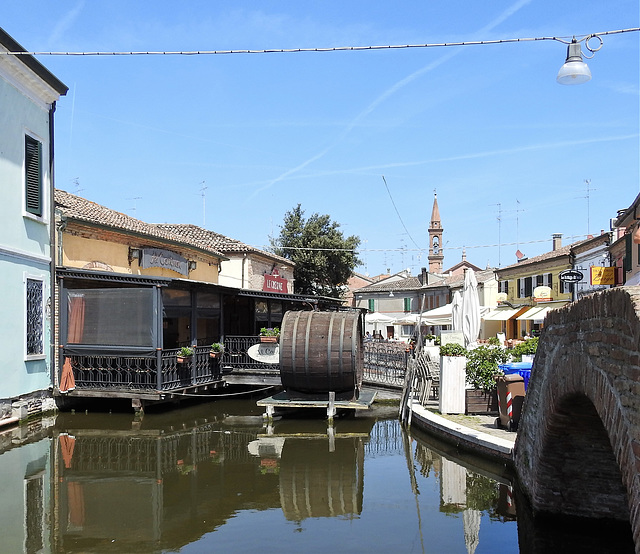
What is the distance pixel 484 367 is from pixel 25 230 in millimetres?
10433

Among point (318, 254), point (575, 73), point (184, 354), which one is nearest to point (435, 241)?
point (318, 254)

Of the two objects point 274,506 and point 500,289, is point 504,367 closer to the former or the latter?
point 274,506

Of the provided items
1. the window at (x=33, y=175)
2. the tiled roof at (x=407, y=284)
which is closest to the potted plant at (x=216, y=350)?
the window at (x=33, y=175)

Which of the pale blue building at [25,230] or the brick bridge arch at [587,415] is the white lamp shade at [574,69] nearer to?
the brick bridge arch at [587,415]

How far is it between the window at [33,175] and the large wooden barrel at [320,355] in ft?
20.9

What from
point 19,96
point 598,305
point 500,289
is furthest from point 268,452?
point 500,289

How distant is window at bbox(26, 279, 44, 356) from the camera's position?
14961mm

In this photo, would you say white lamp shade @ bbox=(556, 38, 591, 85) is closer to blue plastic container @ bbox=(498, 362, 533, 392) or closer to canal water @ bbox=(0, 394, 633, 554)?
canal water @ bbox=(0, 394, 633, 554)

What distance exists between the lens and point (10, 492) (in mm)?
9414

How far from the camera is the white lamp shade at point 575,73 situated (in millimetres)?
7652

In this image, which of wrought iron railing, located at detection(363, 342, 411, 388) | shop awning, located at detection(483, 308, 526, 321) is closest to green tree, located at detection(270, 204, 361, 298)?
shop awning, located at detection(483, 308, 526, 321)

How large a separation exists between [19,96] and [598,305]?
13.6m

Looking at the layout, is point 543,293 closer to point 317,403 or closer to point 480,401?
point 480,401

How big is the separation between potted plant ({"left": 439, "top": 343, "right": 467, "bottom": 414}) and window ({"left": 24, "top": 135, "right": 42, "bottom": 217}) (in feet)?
32.2
